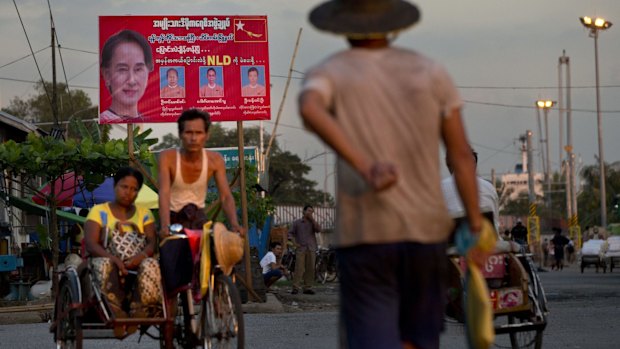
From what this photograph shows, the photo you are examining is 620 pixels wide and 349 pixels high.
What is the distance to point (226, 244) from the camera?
8750 mm

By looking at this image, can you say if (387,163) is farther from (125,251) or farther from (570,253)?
(570,253)

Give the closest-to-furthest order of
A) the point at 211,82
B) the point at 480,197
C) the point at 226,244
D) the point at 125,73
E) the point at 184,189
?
the point at 226,244, the point at 184,189, the point at 480,197, the point at 125,73, the point at 211,82

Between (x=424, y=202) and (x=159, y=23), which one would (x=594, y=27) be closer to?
(x=159, y=23)

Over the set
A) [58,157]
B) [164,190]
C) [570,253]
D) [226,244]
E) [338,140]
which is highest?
[58,157]

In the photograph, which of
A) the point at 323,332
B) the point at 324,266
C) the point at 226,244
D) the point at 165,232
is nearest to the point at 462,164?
the point at 226,244

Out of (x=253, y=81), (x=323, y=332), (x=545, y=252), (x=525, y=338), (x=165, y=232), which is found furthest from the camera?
(x=545, y=252)

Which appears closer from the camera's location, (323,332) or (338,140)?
(338,140)

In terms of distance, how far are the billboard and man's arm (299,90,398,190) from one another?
51.8 feet

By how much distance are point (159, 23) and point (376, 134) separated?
16145 mm

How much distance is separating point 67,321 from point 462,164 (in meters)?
4.92

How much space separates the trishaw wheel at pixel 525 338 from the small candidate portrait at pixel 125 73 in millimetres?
11336

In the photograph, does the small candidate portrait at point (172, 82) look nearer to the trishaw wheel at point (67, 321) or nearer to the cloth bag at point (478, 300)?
the trishaw wheel at point (67, 321)

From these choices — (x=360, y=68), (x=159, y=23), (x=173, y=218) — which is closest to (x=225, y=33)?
(x=159, y=23)

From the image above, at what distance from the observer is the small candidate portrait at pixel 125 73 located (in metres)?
20.9
